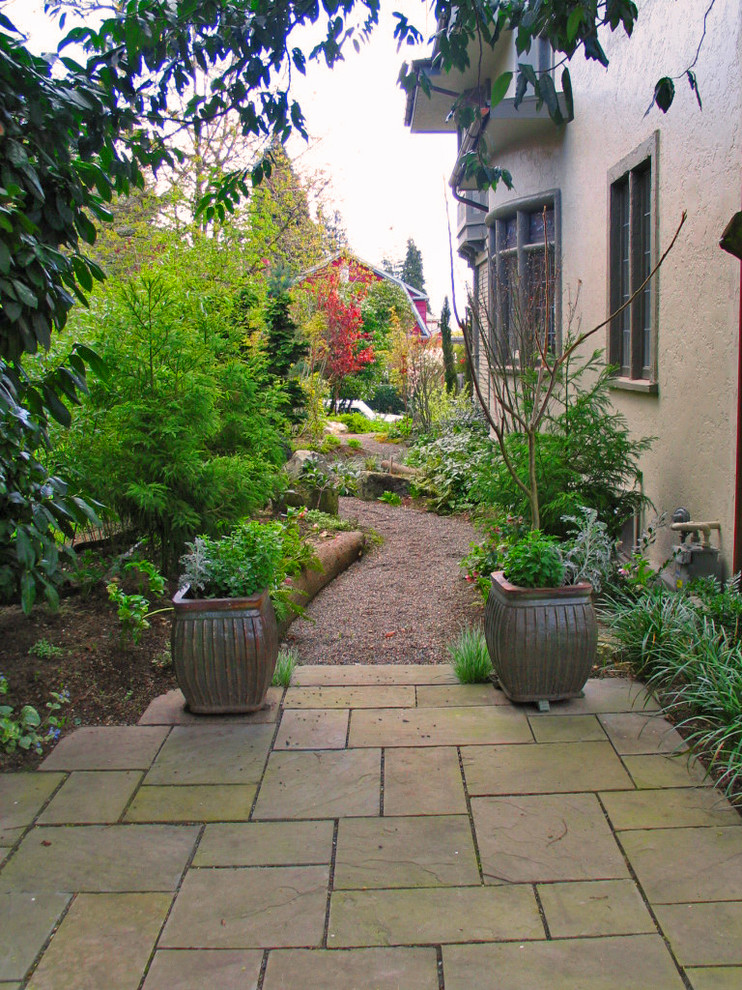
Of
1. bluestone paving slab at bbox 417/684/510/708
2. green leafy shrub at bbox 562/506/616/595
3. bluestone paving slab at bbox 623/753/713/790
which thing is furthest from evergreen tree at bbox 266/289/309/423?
bluestone paving slab at bbox 623/753/713/790

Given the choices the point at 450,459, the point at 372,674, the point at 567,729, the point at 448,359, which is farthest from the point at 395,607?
the point at 448,359

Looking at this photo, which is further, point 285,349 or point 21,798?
point 285,349

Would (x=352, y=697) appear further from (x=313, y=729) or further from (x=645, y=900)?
(x=645, y=900)

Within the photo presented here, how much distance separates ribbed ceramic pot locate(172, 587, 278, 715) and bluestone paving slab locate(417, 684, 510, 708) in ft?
2.69

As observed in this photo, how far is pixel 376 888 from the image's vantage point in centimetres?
250

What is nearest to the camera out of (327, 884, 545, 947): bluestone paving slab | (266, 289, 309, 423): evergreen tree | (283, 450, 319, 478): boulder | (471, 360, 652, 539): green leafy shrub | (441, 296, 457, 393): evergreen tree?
(327, 884, 545, 947): bluestone paving slab

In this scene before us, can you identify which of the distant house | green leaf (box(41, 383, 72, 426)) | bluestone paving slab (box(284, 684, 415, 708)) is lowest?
bluestone paving slab (box(284, 684, 415, 708))

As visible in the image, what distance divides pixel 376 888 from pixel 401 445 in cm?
1204

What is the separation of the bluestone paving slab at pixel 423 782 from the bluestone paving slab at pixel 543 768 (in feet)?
0.20

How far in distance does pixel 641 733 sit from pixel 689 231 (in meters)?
3.15

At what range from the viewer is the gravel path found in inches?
195

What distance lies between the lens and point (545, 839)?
2746 millimetres

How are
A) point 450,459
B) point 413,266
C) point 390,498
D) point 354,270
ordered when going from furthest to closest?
point 413,266 < point 354,270 < point 450,459 < point 390,498

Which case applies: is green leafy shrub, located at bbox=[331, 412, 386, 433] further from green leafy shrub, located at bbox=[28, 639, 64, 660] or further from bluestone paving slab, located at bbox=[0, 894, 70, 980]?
bluestone paving slab, located at bbox=[0, 894, 70, 980]
